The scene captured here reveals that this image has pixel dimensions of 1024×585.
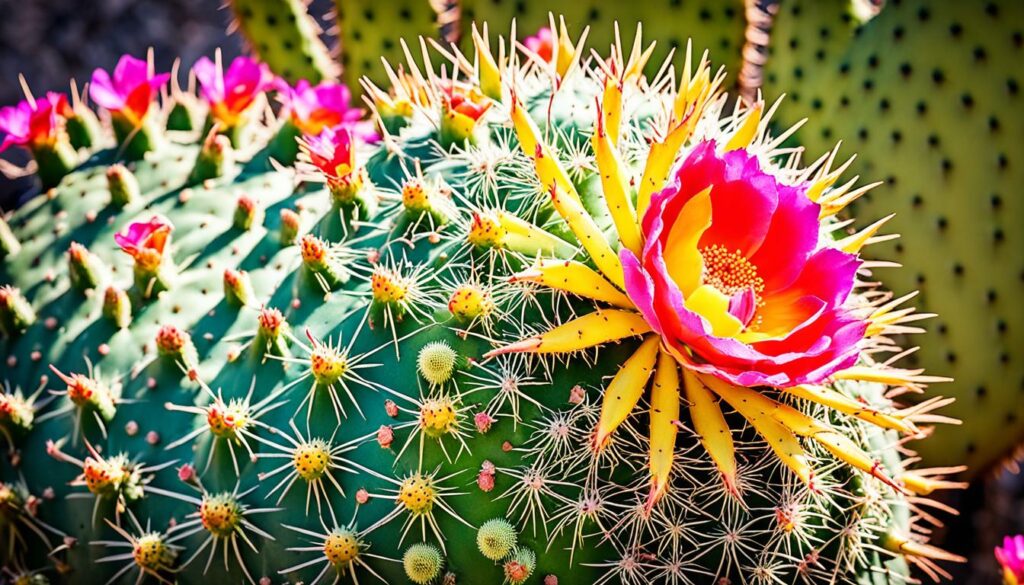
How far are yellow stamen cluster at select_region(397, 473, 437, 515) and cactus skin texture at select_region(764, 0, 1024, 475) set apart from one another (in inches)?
41.0

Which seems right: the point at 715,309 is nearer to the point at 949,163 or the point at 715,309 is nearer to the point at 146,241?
the point at 146,241

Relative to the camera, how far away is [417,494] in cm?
97

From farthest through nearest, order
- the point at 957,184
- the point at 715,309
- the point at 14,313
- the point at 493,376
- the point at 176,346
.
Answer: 1. the point at 957,184
2. the point at 14,313
3. the point at 176,346
4. the point at 493,376
5. the point at 715,309

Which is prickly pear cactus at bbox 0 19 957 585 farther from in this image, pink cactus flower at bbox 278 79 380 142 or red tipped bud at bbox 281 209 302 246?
pink cactus flower at bbox 278 79 380 142

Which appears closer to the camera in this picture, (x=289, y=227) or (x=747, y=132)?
(x=747, y=132)

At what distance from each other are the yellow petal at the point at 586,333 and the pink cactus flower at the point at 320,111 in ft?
2.05

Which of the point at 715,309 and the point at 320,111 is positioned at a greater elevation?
the point at 715,309

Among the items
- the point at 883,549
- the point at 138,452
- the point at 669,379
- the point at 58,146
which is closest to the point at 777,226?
the point at 669,379

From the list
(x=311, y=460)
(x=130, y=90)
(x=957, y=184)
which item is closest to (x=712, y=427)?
(x=311, y=460)

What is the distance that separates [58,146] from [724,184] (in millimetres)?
1078

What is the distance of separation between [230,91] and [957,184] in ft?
3.95

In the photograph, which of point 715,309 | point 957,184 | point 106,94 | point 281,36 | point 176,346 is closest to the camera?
point 715,309

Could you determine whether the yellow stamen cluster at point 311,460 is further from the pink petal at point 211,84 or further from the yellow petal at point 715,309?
the pink petal at point 211,84

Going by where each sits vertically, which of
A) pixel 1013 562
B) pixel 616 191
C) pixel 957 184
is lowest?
pixel 1013 562
